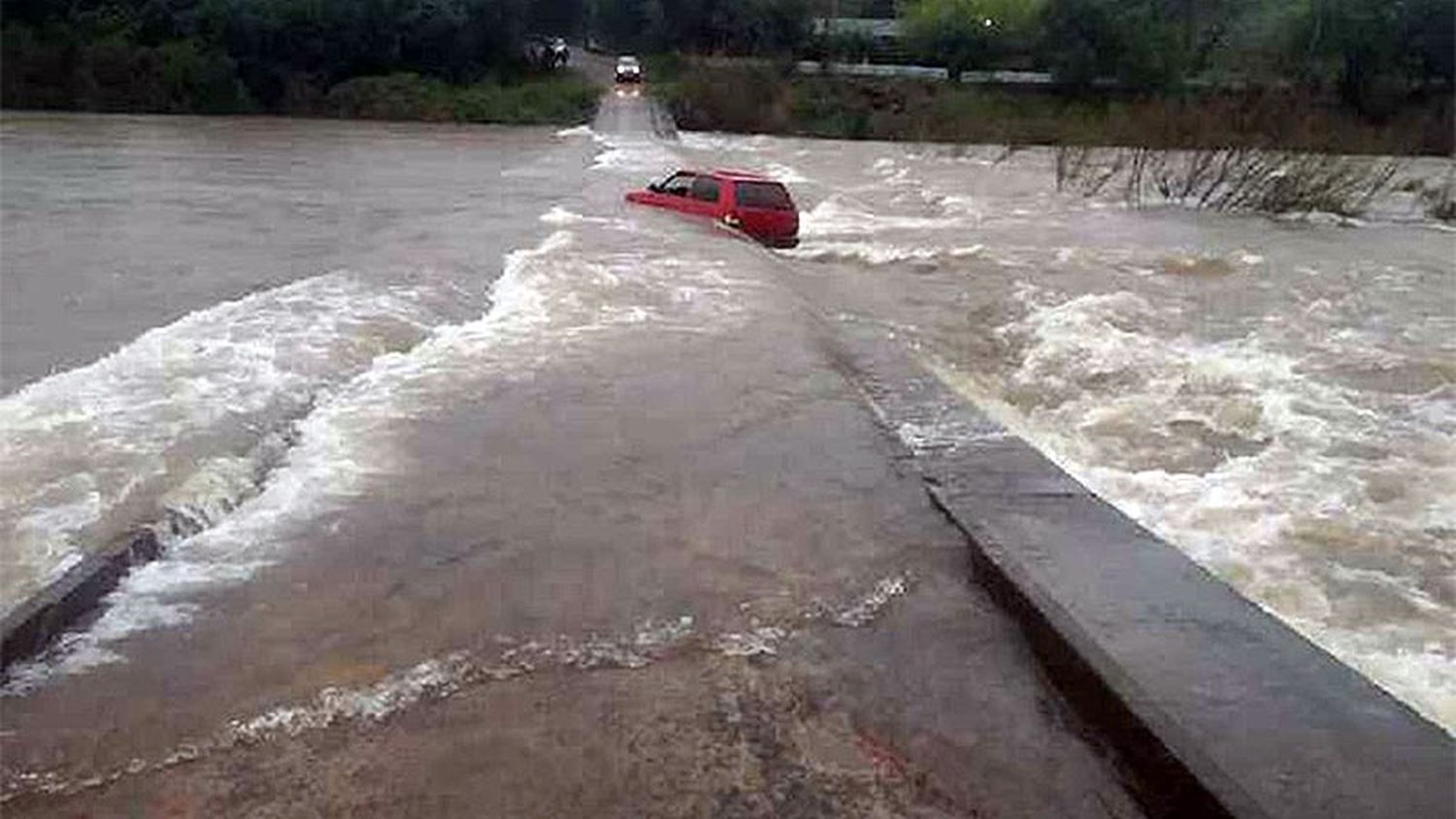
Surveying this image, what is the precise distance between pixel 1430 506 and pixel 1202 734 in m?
5.18

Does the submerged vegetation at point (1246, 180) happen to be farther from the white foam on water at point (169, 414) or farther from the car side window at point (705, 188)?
the white foam on water at point (169, 414)

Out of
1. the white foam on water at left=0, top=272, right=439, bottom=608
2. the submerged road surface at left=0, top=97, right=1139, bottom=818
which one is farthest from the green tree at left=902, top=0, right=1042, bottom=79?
the submerged road surface at left=0, top=97, right=1139, bottom=818

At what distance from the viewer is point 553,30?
90750 mm

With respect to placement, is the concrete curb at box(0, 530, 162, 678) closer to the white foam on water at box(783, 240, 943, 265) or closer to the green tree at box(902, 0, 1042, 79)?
the white foam on water at box(783, 240, 943, 265)

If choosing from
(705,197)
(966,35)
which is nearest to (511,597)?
(705,197)

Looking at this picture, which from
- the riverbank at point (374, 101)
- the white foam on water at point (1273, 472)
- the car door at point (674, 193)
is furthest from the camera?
the riverbank at point (374, 101)

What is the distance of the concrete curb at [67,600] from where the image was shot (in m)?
5.77

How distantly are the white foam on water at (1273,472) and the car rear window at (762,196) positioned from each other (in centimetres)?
710

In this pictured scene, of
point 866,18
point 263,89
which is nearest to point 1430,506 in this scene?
point 263,89

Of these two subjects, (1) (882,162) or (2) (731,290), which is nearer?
(2) (731,290)

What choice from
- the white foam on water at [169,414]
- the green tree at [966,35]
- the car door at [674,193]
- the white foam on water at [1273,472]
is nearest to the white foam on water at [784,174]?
the car door at [674,193]

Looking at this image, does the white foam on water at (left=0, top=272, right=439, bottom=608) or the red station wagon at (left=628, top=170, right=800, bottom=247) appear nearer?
the white foam on water at (left=0, top=272, right=439, bottom=608)

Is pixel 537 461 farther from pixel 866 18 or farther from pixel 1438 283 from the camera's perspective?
pixel 866 18

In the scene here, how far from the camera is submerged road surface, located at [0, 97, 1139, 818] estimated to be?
483 centimetres
